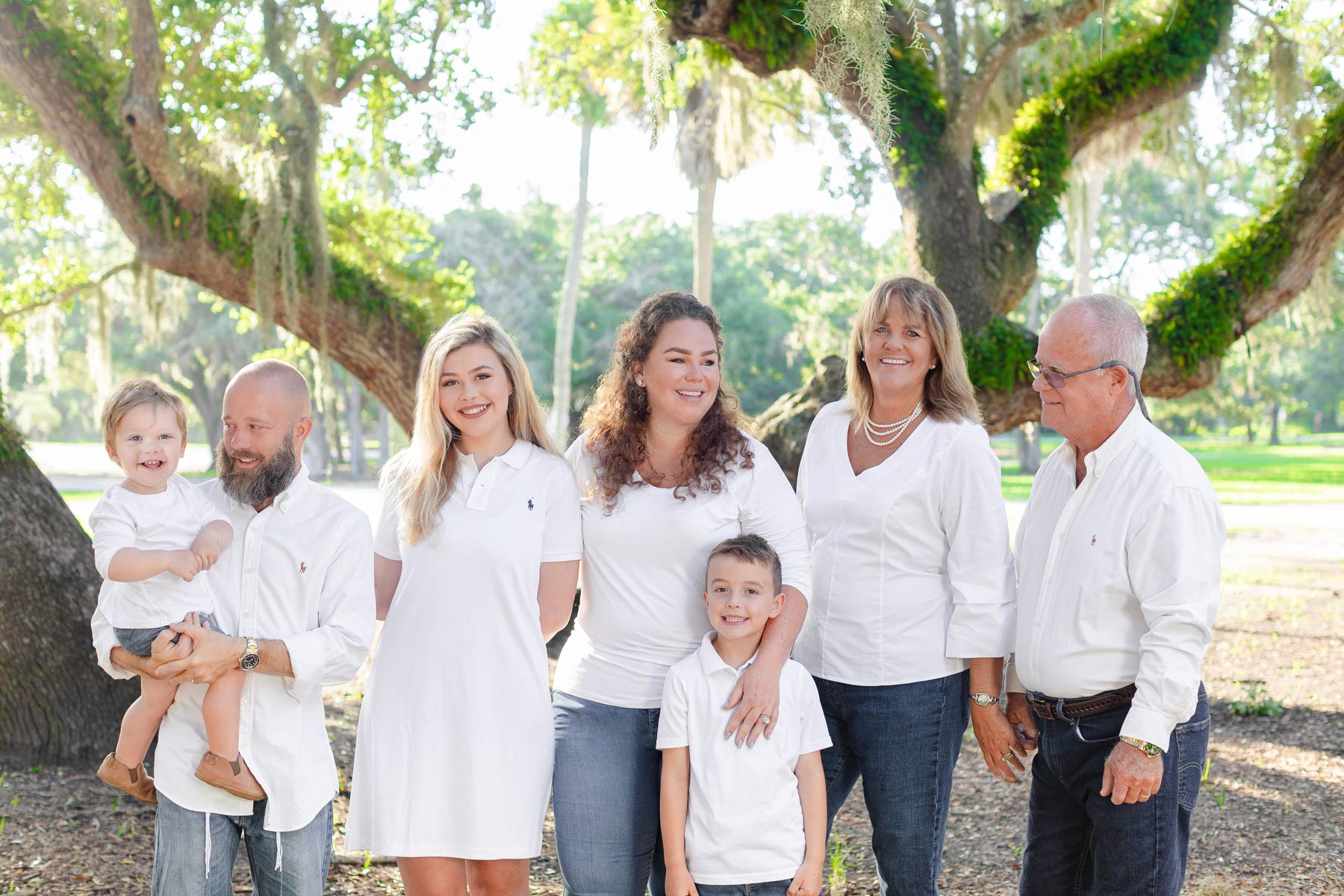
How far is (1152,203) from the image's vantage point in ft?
128

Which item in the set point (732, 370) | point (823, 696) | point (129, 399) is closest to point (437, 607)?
point (129, 399)

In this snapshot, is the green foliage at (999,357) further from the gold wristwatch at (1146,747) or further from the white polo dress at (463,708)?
the white polo dress at (463,708)

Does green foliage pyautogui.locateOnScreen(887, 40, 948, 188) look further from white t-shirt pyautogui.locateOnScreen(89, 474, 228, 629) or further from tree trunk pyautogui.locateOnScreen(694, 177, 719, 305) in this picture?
tree trunk pyautogui.locateOnScreen(694, 177, 719, 305)

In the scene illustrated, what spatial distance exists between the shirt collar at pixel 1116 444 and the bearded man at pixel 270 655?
1.82 meters

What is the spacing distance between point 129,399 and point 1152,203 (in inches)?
1647

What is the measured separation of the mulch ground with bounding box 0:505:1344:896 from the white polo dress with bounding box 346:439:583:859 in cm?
165

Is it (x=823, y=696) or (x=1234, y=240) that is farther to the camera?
(x=1234, y=240)

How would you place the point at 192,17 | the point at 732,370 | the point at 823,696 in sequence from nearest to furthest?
the point at 823,696 < the point at 192,17 < the point at 732,370

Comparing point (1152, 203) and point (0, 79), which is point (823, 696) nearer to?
point (0, 79)

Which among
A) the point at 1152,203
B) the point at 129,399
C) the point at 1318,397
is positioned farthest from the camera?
the point at 1318,397

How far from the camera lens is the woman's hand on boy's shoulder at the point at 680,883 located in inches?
103

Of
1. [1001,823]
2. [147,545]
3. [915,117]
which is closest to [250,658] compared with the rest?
[147,545]

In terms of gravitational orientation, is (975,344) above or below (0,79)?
below

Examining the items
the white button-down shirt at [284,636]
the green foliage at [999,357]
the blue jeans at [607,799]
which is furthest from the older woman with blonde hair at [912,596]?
the green foliage at [999,357]
